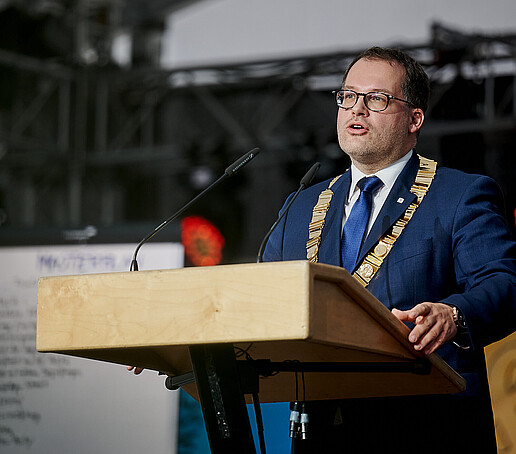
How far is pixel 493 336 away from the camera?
71.0 inches

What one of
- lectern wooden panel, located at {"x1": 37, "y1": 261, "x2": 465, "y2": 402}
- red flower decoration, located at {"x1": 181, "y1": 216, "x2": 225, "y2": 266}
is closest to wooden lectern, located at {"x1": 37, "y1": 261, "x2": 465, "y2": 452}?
lectern wooden panel, located at {"x1": 37, "y1": 261, "x2": 465, "y2": 402}

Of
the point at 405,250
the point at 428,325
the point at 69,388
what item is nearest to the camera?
the point at 428,325

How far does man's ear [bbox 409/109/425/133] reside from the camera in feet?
7.47

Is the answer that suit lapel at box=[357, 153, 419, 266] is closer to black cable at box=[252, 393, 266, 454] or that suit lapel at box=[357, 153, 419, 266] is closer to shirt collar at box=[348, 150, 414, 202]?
shirt collar at box=[348, 150, 414, 202]

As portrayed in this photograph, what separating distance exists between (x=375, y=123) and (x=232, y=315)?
95 cm

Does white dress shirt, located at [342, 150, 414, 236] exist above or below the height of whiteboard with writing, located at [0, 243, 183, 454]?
above

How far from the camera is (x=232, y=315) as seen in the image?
1413 mm

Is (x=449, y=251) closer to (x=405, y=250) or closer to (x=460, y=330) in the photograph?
(x=405, y=250)

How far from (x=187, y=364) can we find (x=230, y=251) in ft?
10.6

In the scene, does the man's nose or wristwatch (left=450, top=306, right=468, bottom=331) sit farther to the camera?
the man's nose

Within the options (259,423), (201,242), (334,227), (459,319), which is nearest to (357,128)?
(334,227)

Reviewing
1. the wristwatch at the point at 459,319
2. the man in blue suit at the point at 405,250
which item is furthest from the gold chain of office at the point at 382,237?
the wristwatch at the point at 459,319

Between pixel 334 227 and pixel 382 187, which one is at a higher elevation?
pixel 382 187

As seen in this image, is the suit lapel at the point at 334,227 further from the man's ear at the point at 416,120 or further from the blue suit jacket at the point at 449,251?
the man's ear at the point at 416,120
